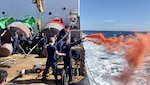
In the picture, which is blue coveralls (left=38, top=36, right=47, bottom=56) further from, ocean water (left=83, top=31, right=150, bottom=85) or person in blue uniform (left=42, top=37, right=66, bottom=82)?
person in blue uniform (left=42, top=37, right=66, bottom=82)

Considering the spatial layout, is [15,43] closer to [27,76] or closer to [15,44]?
[15,44]

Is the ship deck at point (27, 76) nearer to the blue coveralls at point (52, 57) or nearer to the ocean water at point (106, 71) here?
the blue coveralls at point (52, 57)

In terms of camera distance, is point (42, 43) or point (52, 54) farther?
point (42, 43)

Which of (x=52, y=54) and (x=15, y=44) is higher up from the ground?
(x=52, y=54)

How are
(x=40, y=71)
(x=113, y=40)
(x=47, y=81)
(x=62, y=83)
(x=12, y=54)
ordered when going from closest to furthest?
(x=62, y=83) → (x=47, y=81) → (x=40, y=71) → (x=113, y=40) → (x=12, y=54)

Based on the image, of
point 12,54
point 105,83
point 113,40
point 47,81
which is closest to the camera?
point 47,81

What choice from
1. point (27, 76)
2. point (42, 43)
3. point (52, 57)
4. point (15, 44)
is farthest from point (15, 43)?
point (52, 57)

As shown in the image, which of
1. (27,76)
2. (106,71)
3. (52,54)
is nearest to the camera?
(52,54)

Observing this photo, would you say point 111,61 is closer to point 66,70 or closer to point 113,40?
point 113,40

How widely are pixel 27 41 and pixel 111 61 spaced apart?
696 centimetres

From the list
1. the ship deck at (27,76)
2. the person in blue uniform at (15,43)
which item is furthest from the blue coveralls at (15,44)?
the ship deck at (27,76)

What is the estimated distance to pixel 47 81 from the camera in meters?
8.85

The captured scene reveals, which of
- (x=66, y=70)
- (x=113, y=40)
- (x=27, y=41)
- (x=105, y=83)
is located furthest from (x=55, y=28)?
(x=66, y=70)

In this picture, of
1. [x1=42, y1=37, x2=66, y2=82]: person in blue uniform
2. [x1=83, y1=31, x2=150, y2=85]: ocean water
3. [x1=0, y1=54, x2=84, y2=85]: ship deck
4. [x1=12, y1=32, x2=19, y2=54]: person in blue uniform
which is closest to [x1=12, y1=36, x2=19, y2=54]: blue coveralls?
[x1=12, y1=32, x2=19, y2=54]: person in blue uniform
